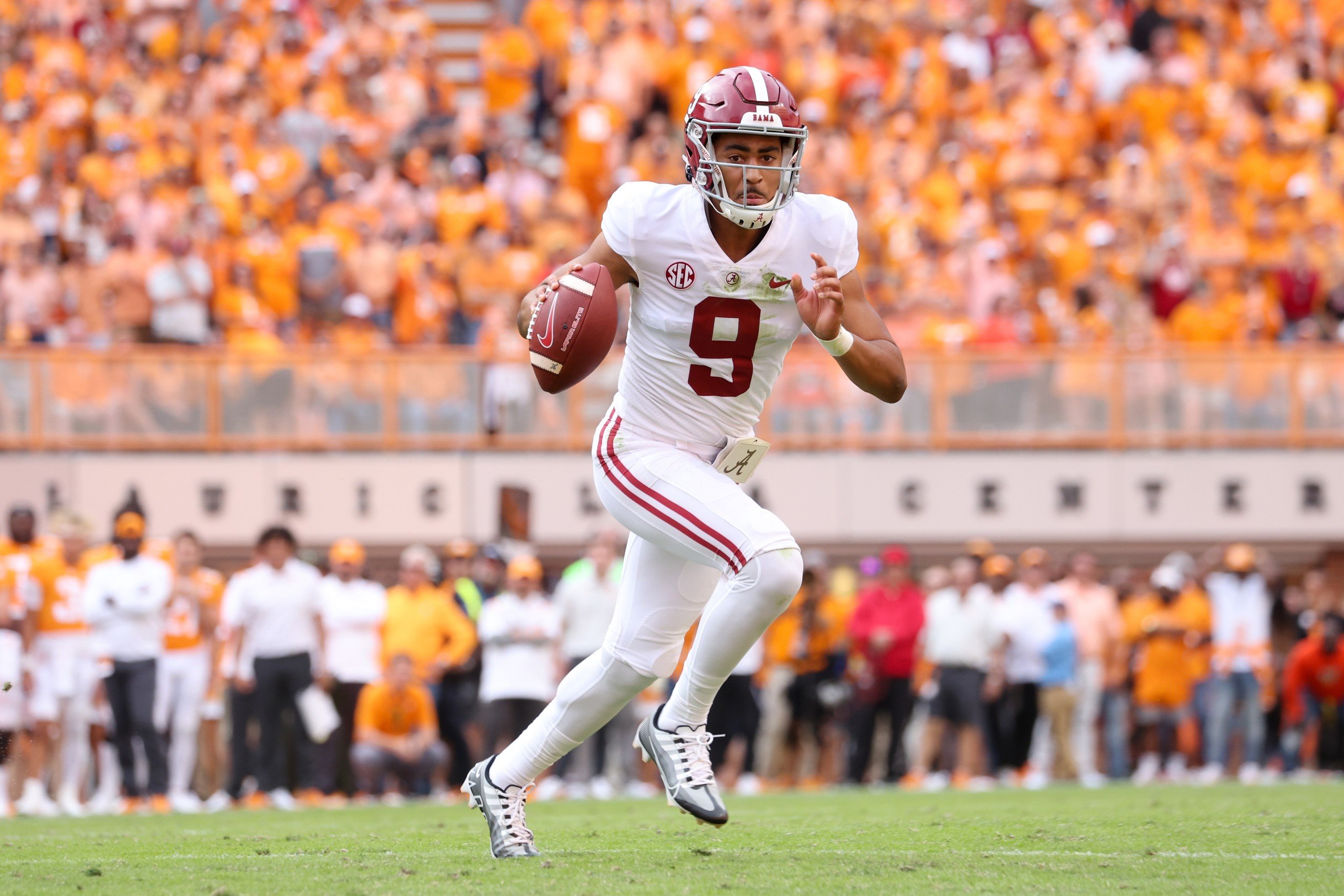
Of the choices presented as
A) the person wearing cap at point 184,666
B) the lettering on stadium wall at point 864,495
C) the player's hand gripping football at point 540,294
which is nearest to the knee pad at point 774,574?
the player's hand gripping football at point 540,294

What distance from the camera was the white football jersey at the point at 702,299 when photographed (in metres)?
5.24

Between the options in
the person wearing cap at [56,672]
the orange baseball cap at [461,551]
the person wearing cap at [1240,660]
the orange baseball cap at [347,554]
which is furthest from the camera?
the person wearing cap at [1240,660]

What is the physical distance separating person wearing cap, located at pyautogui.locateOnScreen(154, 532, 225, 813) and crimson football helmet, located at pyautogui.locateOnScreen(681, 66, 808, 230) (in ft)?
23.9

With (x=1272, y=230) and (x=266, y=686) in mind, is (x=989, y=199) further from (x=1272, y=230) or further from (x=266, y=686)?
(x=266, y=686)

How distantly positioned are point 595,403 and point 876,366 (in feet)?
31.8

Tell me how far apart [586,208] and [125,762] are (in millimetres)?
7326

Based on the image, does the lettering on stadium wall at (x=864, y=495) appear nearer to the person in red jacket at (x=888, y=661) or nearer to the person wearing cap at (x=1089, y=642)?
the person wearing cap at (x=1089, y=642)

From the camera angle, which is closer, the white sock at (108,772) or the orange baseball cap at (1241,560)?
the white sock at (108,772)

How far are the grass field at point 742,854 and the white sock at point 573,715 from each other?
261mm

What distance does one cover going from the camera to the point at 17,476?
557 inches

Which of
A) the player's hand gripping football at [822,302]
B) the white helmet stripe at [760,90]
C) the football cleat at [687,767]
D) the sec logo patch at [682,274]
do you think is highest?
the white helmet stripe at [760,90]

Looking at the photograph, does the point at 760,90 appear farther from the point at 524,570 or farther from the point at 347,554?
the point at 347,554

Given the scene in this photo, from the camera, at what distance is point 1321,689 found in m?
13.6

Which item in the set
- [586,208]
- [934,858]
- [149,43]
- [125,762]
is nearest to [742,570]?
[934,858]
